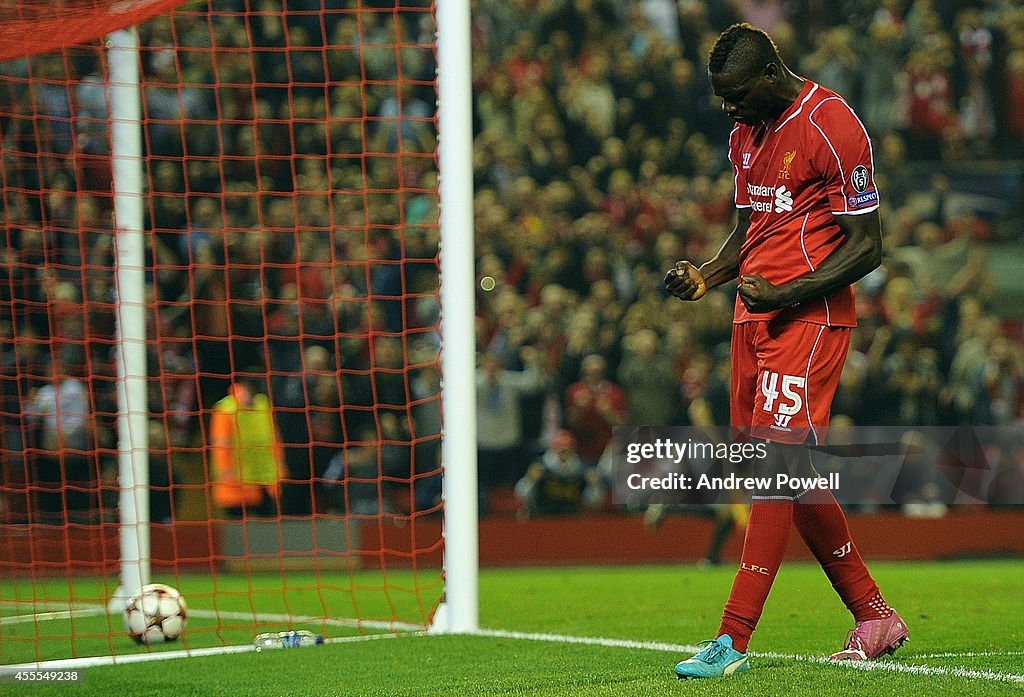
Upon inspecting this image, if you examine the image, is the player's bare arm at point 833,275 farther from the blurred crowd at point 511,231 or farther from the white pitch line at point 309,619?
the blurred crowd at point 511,231

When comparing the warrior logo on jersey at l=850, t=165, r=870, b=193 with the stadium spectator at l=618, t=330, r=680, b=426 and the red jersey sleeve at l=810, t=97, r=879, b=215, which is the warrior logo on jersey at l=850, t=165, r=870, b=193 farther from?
the stadium spectator at l=618, t=330, r=680, b=426

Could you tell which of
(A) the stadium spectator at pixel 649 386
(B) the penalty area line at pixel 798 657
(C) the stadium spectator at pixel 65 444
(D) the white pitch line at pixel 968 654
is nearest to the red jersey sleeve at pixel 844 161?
(B) the penalty area line at pixel 798 657

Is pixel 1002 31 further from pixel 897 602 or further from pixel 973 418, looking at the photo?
pixel 897 602

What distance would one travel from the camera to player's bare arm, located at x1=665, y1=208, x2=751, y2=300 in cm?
461

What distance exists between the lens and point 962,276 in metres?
14.8

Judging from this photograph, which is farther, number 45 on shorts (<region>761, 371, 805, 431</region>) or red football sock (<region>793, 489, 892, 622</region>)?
red football sock (<region>793, 489, 892, 622</region>)

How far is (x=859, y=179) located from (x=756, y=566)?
125 centimetres

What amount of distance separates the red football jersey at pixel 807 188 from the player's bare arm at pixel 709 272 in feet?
0.41

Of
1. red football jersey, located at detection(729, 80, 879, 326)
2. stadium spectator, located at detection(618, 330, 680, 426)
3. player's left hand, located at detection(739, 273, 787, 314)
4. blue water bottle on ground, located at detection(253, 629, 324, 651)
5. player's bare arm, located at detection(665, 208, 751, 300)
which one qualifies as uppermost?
red football jersey, located at detection(729, 80, 879, 326)

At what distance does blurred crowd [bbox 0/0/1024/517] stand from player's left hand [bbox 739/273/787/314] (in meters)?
6.81

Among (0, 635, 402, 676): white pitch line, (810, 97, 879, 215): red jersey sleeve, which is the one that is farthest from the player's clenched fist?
(0, 635, 402, 676): white pitch line

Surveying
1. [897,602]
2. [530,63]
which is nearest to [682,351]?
[530,63]

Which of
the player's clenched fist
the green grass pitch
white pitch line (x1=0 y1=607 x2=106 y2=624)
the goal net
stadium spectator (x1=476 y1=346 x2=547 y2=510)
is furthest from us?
stadium spectator (x1=476 y1=346 x2=547 y2=510)

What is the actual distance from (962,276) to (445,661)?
10.8 metres
